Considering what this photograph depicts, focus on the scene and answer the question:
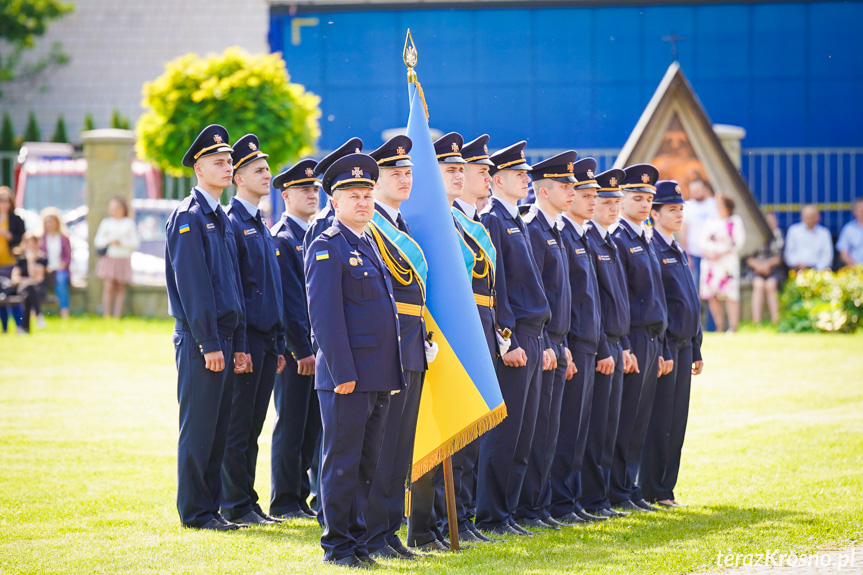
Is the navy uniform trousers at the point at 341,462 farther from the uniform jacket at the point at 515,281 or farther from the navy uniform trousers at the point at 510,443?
the uniform jacket at the point at 515,281

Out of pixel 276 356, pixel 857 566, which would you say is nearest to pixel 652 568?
pixel 857 566

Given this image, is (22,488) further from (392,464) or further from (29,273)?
(29,273)

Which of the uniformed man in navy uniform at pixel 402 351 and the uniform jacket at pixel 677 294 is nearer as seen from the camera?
the uniformed man in navy uniform at pixel 402 351

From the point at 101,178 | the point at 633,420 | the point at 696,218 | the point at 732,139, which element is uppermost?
the point at 732,139

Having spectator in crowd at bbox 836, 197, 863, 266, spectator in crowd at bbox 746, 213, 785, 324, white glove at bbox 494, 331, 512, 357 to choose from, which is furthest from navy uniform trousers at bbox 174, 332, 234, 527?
spectator in crowd at bbox 836, 197, 863, 266

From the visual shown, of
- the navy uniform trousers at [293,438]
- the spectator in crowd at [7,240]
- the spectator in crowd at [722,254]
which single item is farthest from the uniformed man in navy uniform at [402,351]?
the spectator in crowd at [7,240]

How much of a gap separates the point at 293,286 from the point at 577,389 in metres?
1.93

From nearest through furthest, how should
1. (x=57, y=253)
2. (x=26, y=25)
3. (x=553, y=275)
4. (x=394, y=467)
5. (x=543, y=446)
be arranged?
(x=394, y=467) → (x=543, y=446) → (x=553, y=275) → (x=57, y=253) → (x=26, y=25)

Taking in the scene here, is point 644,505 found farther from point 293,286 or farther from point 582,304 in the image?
point 293,286

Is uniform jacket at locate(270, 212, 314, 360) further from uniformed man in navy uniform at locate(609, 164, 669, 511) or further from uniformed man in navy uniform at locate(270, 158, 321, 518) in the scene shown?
uniformed man in navy uniform at locate(609, 164, 669, 511)

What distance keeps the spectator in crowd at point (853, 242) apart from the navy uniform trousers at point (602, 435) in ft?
37.2

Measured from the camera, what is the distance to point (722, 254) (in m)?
16.6

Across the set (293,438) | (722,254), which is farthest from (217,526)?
(722,254)

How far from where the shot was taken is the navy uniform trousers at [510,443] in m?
7.01
